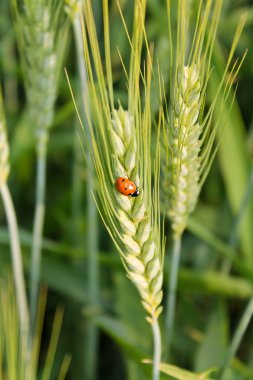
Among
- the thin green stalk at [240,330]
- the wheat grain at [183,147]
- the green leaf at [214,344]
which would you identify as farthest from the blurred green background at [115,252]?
the wheat grain at [183,147]

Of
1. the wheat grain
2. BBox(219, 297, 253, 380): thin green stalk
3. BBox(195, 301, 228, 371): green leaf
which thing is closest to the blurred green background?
BBox(195, 301, 228, 371): green leaf

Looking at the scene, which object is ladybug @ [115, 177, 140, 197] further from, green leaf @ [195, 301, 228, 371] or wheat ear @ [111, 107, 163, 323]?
green leaf @ [195, 301, 228, 371]

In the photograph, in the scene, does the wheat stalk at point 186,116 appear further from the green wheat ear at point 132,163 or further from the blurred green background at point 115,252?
the blurred green background at point 115,252

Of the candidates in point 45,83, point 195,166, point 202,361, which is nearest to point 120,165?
point 195,166

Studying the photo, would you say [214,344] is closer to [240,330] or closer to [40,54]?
[240,330]

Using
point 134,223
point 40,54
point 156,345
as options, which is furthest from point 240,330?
point 40,54

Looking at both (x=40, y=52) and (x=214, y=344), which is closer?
(x=40, y=52)

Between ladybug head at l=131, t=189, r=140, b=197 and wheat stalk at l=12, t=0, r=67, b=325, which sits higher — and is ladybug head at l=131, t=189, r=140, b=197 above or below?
below
